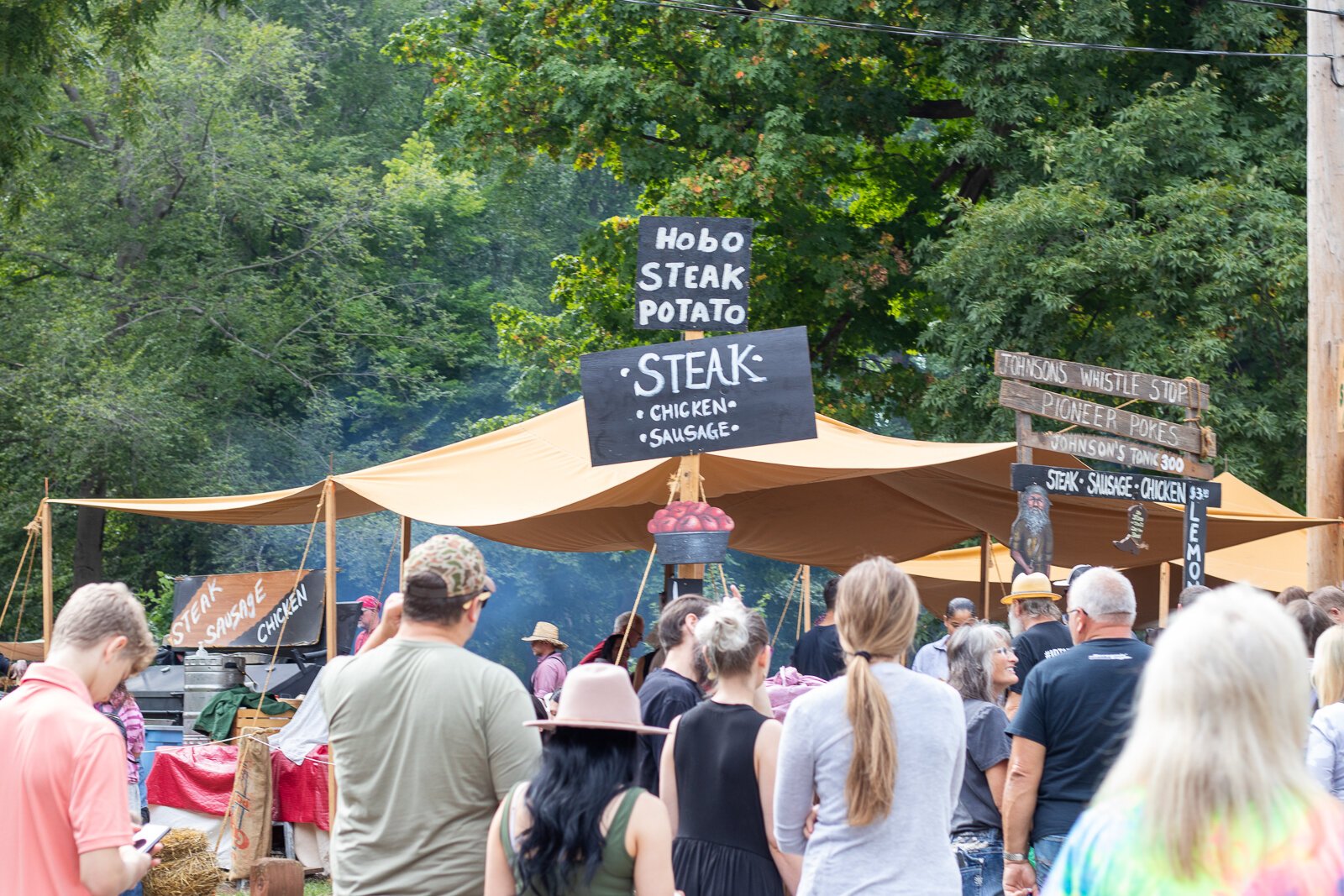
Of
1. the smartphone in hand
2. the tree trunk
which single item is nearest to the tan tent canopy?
the smartphone in hand

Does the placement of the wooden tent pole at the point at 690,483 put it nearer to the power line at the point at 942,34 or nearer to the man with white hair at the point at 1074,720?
the man with white hair at the point at 1074,720

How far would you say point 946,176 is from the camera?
16.4m

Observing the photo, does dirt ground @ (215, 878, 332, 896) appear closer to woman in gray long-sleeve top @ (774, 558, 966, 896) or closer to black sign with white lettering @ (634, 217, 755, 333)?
black sign with white lettering @ (634, 217, 755, 333)

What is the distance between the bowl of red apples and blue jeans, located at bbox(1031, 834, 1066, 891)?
100 inches

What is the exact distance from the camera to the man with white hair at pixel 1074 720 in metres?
3.92

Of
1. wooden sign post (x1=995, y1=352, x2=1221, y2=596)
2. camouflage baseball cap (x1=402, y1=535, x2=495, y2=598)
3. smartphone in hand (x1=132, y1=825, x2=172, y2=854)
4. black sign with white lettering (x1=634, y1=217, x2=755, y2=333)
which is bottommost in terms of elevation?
smartphone in hand (x1=132, y1=825, x2=172, y2=854)

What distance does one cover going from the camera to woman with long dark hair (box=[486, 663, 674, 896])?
2506 millimetres

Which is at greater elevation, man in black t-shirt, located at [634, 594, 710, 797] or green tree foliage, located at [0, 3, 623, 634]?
green tree foliage, located at [0, 3, 623, 634]

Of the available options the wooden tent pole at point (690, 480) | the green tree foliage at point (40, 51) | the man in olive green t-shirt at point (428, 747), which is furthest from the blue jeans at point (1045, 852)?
the green tree foliage at point (40, 51)

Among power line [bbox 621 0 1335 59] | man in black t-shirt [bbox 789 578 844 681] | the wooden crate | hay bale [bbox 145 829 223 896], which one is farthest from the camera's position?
power line [bbox 621 0 1335 59]

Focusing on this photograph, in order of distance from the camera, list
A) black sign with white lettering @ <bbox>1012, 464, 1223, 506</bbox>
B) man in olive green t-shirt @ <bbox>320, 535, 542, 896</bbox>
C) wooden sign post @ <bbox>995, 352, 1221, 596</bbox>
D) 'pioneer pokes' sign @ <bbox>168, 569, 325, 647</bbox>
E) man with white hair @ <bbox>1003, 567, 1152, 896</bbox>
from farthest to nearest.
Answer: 1. 'pioneer pokes' sign @ <bbox>168, 569, 325, 647</bbox>
2. wooden sign post @ <bbox>995, 352, 1221, 596</bbox>
3. black sign with white lettering @ <bbox>1012, 464, 1223, 506</bbox>
4. man with white hair @ <bbox>1003, 567, 1152, 896</bbox>
5. man in olive green t-shirt @ <bbox>320, 535, 542, 896</bbox>

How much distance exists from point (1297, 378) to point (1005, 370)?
572cm

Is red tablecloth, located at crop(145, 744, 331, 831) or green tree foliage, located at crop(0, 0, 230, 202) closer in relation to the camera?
red tablecloth, located at crop(145, 744, 331, 831)

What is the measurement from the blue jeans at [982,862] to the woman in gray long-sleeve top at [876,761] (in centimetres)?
129
